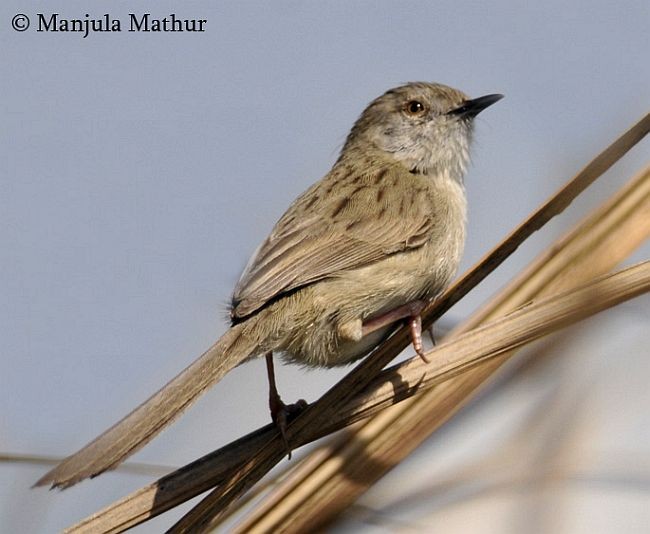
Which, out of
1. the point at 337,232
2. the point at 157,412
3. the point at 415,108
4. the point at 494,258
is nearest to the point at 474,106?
the point at 415,108

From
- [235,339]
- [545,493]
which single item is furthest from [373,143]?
[545,493]

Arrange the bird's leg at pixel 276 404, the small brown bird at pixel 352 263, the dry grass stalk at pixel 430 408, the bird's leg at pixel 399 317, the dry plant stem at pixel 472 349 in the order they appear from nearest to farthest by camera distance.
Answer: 1. the dry plant stem at pixel 472 349
2. the dry grass stalk at pixel 430 408
3. the small brown bird at pixel 352 263
4. the bird's leg at pixel 276 404
5. the bird's leg at pixel 399 317

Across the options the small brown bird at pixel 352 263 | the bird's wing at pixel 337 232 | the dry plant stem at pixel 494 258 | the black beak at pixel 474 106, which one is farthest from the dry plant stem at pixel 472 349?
the black beak at pixel 474 106

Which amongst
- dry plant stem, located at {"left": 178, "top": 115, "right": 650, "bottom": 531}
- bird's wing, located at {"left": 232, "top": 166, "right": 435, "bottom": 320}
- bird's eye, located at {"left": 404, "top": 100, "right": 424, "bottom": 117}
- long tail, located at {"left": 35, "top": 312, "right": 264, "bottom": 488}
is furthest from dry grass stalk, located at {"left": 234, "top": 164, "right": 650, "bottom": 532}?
bird's eye, located at {"left": 404, "top": 100, "right": 424, "bottom": 117}

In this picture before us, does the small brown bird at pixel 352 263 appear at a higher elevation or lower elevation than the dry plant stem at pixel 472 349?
higher

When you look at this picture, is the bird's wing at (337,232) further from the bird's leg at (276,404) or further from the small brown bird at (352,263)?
the bird's leg at (276,404)

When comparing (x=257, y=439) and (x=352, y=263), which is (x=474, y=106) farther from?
(x=257, y=439)

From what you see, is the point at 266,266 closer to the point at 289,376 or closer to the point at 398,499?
the point at 289,376
